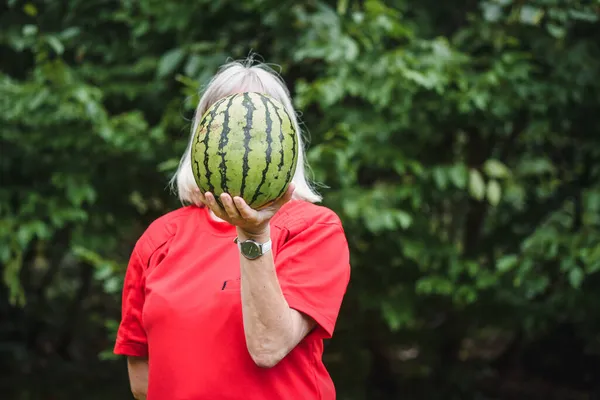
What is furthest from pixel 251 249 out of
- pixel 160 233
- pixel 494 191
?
pixel 494 191

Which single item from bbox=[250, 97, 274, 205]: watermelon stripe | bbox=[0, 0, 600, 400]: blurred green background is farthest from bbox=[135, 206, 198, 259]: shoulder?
bbox=[0, 0, 600, 400]: blurred green background

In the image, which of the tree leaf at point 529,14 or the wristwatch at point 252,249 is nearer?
the wristwatch at point 252,249

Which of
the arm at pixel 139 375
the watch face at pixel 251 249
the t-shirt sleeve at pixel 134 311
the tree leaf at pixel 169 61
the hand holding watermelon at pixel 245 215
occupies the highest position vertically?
the hand holding watermelon at pixel 245 215

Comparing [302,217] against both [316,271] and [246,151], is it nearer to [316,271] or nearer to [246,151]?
[316,271]

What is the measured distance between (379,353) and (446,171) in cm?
218

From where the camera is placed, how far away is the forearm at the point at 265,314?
1719 mm

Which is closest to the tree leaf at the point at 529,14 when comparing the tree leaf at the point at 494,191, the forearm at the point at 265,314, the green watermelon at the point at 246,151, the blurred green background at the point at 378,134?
the blurred green background at the point at 378,134

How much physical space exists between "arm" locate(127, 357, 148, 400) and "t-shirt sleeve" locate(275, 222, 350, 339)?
0.63 metres

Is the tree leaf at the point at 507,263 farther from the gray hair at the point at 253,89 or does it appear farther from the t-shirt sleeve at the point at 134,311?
the t-shirt sleeve at the point at 134,311

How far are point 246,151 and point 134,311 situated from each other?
73cm

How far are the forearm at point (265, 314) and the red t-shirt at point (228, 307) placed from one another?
0.26 ft

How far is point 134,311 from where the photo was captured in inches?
87.1

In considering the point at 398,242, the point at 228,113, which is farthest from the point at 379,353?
the point at 228,113

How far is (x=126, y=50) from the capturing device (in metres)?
4.55
